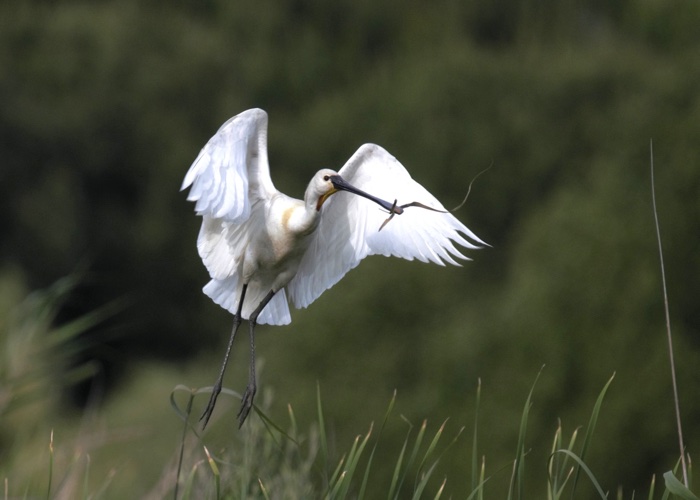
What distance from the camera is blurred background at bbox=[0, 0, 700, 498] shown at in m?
21.2

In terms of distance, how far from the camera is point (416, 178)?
2858 centimetres

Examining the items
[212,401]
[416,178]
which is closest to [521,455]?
[212,401]

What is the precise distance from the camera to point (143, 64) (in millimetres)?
38969

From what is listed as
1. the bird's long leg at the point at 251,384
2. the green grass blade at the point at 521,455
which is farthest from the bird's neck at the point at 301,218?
the green grass blade at the point at 521,455

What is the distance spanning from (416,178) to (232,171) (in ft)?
78.5

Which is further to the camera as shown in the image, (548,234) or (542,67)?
(542,67)

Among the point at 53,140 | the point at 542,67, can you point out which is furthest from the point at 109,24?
the point at 542,67

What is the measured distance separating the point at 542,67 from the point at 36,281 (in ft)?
44.6

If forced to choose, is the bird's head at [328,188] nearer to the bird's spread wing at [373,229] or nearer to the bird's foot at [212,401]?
the bird's spread wing at [373,229]

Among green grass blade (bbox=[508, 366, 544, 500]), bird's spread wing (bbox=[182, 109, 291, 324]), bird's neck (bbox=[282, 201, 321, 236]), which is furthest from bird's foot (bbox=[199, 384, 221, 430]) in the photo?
green grass blade (bbox=[508, 366, 544, 500])

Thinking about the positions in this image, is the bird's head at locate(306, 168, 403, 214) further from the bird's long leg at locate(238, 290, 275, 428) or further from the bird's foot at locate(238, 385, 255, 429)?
the bird's foot at locate(238, 385, 255, 429)

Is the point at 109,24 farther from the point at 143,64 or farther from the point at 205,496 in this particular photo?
the point at 205,496

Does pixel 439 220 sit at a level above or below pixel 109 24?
above

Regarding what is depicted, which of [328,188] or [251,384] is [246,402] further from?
[328,188]
